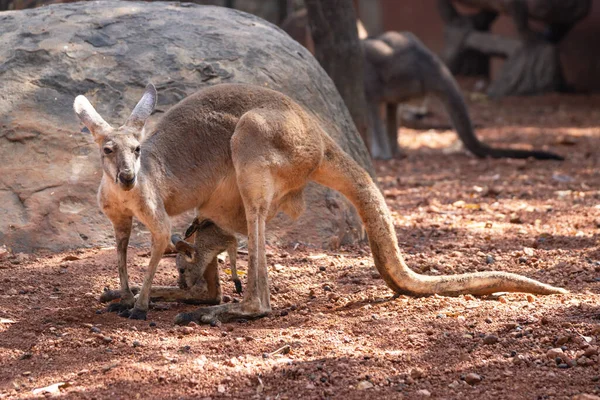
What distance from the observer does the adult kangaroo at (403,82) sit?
920 cm

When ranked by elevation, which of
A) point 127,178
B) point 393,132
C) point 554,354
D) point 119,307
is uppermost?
point 127,178

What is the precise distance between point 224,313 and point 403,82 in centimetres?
579

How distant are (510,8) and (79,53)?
28.3 ft

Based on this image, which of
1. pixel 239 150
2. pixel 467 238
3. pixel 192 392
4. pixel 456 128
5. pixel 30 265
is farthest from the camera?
pixel 456 128

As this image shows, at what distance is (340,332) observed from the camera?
3779mm

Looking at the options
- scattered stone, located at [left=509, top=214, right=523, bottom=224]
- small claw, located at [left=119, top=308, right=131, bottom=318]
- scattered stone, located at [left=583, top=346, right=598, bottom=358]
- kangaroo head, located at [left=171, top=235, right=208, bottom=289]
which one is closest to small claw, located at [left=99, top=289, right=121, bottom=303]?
small claw, located at [left=119, top=308, right=131, bottom=318]

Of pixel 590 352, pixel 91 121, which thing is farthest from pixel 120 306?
pixel 590 352

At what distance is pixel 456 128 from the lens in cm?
920

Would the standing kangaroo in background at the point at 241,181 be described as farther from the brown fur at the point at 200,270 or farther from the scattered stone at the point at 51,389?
the scattered stone at the point at 51,389

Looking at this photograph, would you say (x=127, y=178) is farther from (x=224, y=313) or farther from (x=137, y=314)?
(x=224, y=313)

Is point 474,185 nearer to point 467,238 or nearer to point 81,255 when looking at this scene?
point 467,238

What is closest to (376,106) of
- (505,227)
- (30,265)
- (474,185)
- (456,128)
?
(456,128)

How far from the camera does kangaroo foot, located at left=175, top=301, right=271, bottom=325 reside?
13.1 ft

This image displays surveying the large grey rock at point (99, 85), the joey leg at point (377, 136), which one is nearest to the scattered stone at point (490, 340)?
the large grey rock at point (99, 85)
